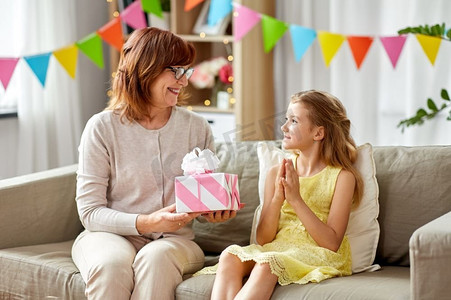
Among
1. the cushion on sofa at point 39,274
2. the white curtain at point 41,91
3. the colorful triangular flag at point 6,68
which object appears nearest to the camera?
the cushion on sofa at point 39,274

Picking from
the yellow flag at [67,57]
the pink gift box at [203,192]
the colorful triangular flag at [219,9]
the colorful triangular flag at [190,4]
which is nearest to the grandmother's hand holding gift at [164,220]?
the pink gift box at [203,192]

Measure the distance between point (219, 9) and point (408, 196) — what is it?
188 cm

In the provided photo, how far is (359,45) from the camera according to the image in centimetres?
375

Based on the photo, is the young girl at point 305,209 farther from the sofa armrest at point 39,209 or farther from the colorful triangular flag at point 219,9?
the colorful triangular flag at point 219,9

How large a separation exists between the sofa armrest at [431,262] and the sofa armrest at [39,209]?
1.37 metres

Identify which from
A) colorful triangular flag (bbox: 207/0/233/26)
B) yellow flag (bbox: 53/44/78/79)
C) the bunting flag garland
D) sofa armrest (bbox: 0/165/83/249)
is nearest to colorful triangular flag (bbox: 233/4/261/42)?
the bunting flag garland

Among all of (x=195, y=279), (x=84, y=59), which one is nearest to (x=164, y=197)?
(x=195, y=279)

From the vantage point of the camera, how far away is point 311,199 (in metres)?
2.46

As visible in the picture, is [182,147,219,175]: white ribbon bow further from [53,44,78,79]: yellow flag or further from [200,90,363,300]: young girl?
[53,44,78,79]: yellow flag

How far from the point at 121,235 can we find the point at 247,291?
1.77 ft

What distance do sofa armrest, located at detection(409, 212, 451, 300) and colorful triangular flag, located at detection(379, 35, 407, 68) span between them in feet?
5.86

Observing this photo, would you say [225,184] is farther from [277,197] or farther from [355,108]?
[355,108]

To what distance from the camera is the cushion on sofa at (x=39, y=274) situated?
2.42 metres

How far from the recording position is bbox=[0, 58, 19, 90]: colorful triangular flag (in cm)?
358
